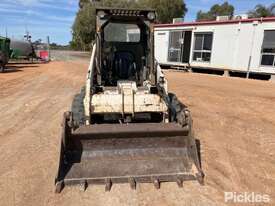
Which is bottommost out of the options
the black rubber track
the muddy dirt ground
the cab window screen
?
the muddy dirt ground

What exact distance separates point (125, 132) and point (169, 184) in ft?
→ 3.31

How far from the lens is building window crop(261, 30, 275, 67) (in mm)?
17312

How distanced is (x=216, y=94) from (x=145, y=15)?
729cm

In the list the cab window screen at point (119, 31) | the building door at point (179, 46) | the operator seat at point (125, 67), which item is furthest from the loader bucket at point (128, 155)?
the building door at point (179, 46)

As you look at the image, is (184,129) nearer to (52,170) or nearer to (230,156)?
(230,156)

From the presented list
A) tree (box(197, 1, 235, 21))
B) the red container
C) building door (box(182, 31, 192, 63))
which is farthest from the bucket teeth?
tree (box(197, 1, 235, 21))

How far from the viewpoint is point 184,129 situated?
5.06 m

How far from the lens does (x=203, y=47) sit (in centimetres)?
2138

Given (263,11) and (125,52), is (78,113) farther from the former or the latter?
(263,11)

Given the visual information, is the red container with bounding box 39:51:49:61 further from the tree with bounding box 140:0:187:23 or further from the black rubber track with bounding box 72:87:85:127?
the black rubber track with bounding box 72:87:85:127

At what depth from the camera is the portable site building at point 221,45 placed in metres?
17.6

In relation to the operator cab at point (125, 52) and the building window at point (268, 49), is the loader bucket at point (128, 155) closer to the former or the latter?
the operator cab at point (125, 52)

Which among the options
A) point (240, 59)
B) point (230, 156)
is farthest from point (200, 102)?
point (240, 59)

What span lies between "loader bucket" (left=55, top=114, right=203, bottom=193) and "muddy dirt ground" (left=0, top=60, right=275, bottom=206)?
0.14 metres
